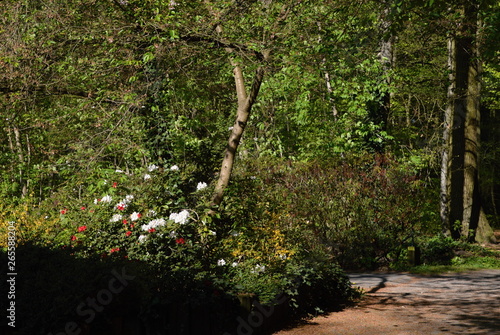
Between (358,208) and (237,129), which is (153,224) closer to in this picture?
(237,129)

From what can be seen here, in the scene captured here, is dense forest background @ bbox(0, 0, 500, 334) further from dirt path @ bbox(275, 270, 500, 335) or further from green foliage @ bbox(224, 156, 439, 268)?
dirt path @ bbox(275, 270, 500, 335)

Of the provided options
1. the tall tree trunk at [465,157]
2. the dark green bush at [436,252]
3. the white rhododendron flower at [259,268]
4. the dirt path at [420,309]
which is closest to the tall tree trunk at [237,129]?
the white rhododendron flower at [259,268]

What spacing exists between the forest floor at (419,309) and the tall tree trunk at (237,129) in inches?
108

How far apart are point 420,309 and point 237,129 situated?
451cm

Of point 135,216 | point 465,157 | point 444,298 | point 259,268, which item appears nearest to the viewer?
point 135,216

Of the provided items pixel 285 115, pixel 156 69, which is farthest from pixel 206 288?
pixel 285 115

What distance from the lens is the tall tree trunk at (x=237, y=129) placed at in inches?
391

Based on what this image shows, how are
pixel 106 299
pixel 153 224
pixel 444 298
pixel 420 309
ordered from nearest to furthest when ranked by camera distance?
pixel 106 299
pixel 153 224
pixel 420 309
pixel 444 298

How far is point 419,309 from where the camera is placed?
31.3ft

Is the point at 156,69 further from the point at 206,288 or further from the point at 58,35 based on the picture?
the point at 206,288

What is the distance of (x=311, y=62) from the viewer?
1175cm

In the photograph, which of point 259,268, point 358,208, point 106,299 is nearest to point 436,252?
point 358,208

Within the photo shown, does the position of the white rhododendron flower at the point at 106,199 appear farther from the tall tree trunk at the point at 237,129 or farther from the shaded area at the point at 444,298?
the shaded area at the point at 444,298

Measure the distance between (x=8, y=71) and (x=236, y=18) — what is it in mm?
4431
